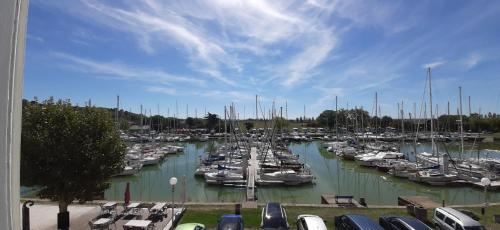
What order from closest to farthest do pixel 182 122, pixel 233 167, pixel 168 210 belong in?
pixel 168 210 < pixel 233 167 < pixel 182 122

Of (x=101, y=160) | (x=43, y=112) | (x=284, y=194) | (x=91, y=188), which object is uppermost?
(x=43, y=112)

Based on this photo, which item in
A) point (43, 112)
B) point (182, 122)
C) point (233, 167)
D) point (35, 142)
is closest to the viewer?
point (35, 142)

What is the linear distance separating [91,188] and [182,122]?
155 m

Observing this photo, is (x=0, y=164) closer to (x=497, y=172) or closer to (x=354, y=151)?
(x=497, y=172)

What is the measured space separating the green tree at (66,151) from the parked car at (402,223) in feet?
43.1

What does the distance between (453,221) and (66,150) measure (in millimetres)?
17262

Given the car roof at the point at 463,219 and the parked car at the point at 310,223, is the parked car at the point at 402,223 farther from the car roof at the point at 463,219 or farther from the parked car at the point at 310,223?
the parked car at the point at 310,223

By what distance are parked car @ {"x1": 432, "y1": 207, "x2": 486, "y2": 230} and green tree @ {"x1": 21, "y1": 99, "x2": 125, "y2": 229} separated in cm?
1575

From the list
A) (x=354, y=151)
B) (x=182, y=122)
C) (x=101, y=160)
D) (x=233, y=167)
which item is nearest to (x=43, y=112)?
(x=101, y=160)

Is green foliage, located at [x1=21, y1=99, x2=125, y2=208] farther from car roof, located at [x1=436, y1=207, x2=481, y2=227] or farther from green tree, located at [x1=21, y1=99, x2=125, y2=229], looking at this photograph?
car roof, located at [x1=436, y1=207, x2=481, y2=227]

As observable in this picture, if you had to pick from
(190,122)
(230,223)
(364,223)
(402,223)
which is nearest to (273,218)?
(230,223)

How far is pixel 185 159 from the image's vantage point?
69.5 metres

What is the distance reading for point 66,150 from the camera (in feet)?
55.7

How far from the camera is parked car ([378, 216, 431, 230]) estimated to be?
48.9 feet
